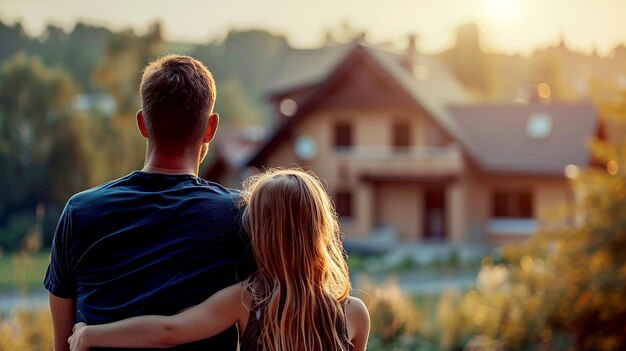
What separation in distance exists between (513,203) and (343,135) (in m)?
4.96

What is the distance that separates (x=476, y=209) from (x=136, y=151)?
35.4 ft

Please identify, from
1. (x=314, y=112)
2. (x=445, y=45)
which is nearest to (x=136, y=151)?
(x=314, y=112)

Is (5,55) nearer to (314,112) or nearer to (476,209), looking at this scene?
(314,112)

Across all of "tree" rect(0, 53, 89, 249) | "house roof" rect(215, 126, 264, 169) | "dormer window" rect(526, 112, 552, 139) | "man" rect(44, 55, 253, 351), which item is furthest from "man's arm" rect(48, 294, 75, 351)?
"tree" rect(0, 53, 89, 249)

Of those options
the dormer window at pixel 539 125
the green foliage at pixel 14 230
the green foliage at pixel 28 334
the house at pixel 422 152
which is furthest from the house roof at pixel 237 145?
the green foliage at pixel 28 334

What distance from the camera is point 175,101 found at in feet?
7.09

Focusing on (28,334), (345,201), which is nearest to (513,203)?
(345,201)

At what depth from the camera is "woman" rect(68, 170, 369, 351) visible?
2113 mm

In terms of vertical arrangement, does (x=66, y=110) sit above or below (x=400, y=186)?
above

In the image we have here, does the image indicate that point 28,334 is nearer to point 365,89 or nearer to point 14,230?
point 365,89

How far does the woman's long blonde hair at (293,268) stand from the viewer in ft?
7.03

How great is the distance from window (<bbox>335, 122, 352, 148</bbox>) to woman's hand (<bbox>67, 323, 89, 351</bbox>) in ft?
83.9

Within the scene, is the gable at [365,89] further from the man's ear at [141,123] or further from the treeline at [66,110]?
the man's ear at [141,123]

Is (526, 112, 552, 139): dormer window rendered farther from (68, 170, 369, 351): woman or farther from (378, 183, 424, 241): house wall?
(68, 170, 369, 351): woman
